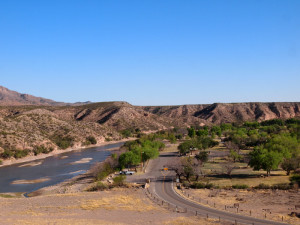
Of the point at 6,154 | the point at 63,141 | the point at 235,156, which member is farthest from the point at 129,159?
the point at 63,141

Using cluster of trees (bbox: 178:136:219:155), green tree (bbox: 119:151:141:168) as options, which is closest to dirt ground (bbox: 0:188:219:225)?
green tree (bbox: 119:151:141:168)

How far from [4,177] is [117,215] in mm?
41598

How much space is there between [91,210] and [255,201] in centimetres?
2124

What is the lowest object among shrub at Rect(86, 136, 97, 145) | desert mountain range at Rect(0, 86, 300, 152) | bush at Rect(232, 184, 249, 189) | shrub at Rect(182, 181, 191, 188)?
shrub at Rect(182, 181, 191, 188)

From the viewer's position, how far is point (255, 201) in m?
39.2

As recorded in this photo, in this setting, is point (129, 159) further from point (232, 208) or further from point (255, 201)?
Answer: point (232, 208)

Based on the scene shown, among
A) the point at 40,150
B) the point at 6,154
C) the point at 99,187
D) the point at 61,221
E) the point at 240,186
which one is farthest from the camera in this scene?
the point at 40,150

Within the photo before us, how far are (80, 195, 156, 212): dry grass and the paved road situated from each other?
3694 millimetres

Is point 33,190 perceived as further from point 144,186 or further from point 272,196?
point 272,196

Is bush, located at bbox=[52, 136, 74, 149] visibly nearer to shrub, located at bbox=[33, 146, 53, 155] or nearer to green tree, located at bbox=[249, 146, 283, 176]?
shrub, located at bbox=[33, 146, 53, 155]

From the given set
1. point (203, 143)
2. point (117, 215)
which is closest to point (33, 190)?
point (117, 215)

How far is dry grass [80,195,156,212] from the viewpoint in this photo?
3691cm

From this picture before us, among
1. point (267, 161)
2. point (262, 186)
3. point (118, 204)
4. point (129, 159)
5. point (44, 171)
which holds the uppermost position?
point (267, 161)

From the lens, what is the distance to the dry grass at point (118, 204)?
3691cm
